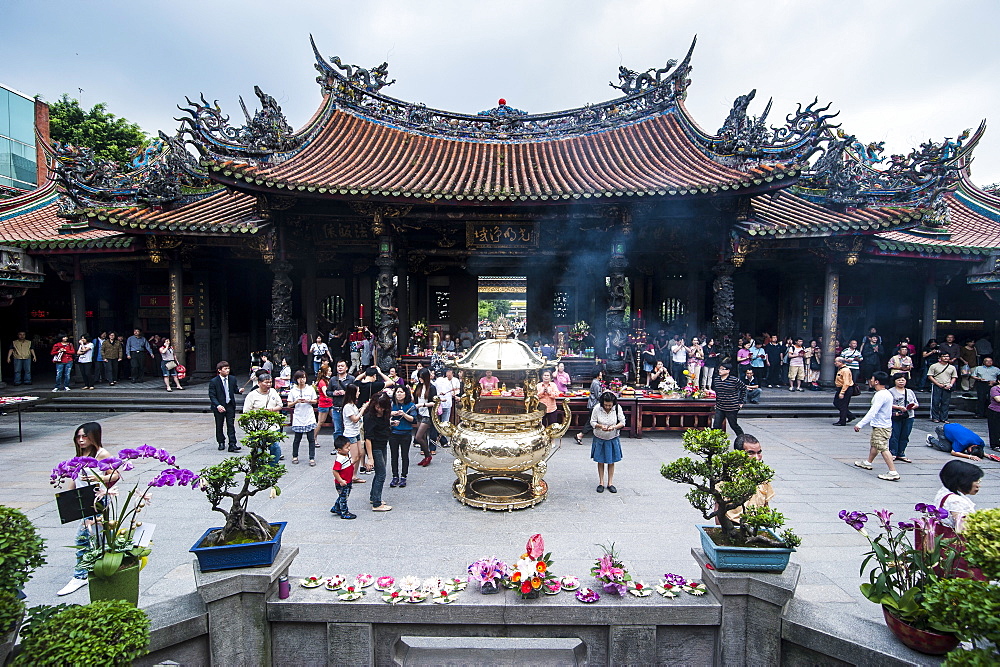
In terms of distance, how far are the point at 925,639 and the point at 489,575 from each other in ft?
8.12

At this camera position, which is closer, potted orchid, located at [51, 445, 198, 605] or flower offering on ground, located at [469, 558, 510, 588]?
potted orchid, located at [51, 445, 198, 605]

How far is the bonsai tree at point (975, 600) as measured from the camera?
221 cm

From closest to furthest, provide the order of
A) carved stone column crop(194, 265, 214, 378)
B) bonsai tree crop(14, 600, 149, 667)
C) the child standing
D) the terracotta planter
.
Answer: bonsai tree crop(14, 600, 149, 667) < the terracotta planter < the child standing < carved stone column crop(194, 265, 214, 378)

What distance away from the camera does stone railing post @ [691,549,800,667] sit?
310 centimetres

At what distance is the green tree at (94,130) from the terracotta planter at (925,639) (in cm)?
2698

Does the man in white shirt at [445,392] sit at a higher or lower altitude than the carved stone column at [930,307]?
lower

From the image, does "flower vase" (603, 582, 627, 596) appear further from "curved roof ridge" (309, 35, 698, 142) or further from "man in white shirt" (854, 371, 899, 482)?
"curved roof ridge" (309, 35, 698, 142)

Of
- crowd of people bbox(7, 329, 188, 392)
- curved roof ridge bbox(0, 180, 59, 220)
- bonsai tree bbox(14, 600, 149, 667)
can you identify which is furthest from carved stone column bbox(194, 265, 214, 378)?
bonsai tree bbox(14, 600, 149, 667)

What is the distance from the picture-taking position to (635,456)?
27.5 feet

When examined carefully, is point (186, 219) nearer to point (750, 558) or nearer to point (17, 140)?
point (750, 558)

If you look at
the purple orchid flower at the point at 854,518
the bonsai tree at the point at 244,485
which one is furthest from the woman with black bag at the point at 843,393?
the bonsai tree at the point at 244,485

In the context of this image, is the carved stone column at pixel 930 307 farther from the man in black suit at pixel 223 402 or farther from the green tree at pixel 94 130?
A: the green tree at pixel 94 130

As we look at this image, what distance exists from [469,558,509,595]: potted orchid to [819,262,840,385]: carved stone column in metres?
12.8

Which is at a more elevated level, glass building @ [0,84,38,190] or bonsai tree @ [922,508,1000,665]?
glass building @ [0,84,38,190]
